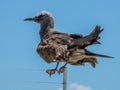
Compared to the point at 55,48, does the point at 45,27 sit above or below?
above

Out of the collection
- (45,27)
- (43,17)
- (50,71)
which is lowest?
(50,71)

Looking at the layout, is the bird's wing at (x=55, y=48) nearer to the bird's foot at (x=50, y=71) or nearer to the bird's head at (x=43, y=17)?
the bird's foot at (x=50, y=71)

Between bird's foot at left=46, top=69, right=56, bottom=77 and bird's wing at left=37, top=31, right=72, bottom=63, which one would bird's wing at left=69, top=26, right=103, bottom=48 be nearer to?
bird's wing at left=37, top=31, right=72, bottom=63

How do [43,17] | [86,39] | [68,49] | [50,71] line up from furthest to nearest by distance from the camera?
[43,17] < [50,71] < [68,49] < [86,39]

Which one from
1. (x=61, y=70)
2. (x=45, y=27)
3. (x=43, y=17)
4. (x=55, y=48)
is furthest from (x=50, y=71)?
(x=43, y=17)

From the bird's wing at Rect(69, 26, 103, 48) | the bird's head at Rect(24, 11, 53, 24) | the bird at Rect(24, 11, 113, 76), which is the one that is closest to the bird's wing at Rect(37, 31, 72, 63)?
the bird at Rect(24, 11, 113, 76)

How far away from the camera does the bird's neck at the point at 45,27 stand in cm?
1100

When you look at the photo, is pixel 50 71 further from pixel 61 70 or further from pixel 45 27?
pixel 45 27

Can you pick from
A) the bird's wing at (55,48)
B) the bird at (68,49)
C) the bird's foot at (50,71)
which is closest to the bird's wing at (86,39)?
the bird at (68,49)

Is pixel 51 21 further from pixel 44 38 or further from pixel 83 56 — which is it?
pixel 83 56

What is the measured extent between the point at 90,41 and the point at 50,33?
3.49 ft

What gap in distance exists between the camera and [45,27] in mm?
11031

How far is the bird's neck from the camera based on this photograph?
1100 centimetres

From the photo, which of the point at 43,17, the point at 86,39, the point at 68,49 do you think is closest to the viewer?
the point at 86,39
